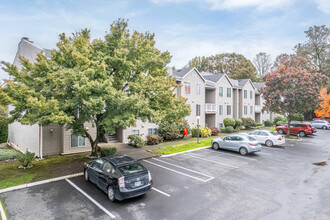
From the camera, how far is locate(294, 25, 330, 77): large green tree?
5188 centimetres

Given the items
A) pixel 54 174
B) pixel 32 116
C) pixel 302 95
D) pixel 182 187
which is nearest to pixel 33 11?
pixel 32 116

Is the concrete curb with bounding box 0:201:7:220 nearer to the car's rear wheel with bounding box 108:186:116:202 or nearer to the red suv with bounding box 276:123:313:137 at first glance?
the car's rear wheel with bounding box 108:186:116:202

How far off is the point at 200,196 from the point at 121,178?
11.8ft

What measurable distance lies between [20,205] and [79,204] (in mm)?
2337

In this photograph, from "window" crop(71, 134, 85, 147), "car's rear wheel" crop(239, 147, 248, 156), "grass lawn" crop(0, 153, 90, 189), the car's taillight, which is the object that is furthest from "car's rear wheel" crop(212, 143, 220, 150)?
the car's taillight

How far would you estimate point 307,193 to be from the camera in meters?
9.26

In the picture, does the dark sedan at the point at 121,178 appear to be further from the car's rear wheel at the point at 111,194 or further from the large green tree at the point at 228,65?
the large green tree at the point at 228,65

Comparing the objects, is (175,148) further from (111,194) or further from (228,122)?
(228,122)

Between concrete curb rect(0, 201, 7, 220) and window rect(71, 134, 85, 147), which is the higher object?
window rect(71, 134, 85, 147)

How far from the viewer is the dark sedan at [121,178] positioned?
26.2ft

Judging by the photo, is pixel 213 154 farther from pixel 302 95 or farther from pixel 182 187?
pixel 302 95

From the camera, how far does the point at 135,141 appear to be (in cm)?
1867

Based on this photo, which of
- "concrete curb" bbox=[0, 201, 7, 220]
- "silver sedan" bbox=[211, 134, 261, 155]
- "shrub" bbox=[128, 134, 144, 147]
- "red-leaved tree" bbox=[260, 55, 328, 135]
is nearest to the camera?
"concrete curb" bbox=[0, 201, 7, 220]

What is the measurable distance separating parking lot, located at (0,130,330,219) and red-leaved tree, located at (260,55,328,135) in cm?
1225
